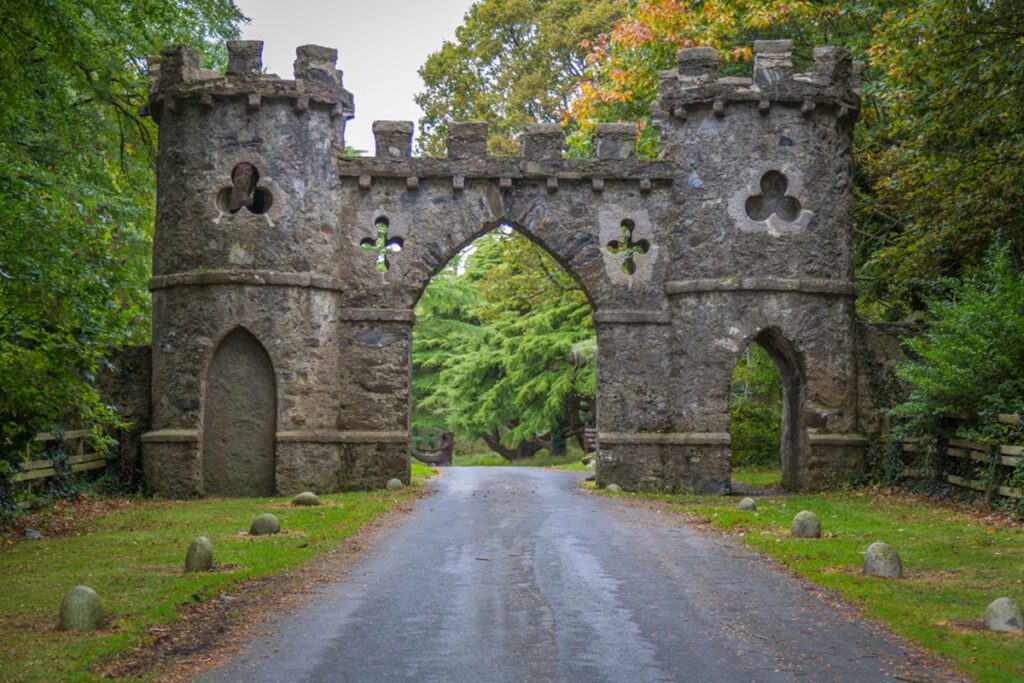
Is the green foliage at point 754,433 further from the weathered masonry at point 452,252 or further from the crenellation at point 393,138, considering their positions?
the crenellation at point 393,138

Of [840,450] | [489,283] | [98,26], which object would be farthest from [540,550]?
[489,283]

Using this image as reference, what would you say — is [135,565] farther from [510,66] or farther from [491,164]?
[510,66]

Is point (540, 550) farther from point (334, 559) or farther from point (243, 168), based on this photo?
point (243, 168)

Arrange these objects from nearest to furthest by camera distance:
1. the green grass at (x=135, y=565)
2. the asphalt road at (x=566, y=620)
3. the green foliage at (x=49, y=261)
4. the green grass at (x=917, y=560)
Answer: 1. the asphalt road at (x=566, y=620)
2. the green grass at (x=135, y=565)
3. the green grass at (x=917, y=560)
4. the green foliage at (x=49, y=261)


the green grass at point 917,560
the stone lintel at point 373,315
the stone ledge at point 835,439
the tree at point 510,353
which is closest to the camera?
the green grass at point 917,560

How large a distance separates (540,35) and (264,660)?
29126 mm

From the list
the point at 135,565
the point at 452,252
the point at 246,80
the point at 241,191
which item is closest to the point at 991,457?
the point at 452,252

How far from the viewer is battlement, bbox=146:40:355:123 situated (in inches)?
683

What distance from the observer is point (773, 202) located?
18250mm

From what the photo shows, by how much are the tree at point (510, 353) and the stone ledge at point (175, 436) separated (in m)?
11.4

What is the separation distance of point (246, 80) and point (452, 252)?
4247 millimetres

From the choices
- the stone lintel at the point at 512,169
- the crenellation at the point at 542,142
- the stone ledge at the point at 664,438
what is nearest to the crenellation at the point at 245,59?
the stone lintel at the point at 512,169

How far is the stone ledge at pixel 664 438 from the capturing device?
696 inches

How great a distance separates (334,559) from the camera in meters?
10.8
